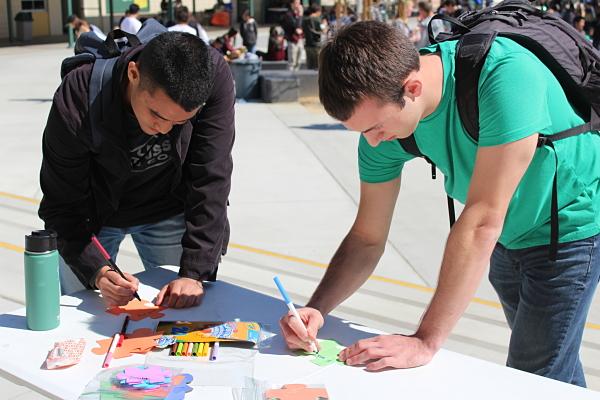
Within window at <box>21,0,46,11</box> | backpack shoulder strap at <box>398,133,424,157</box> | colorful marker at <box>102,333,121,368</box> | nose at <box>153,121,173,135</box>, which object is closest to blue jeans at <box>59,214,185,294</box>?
nose at <box>153,121,173,135</box>

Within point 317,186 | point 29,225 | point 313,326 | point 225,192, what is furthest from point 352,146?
point 313,326

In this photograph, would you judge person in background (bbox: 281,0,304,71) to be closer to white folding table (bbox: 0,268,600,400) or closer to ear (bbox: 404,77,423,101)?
white folding table (bbox: 0,268,600,400)

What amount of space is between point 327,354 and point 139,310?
2.19ft

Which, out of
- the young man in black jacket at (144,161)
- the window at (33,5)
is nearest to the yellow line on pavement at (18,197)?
the young man in black jacket at (144,161)

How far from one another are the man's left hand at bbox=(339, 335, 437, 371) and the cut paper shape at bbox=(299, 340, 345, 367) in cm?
5

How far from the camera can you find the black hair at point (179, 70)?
2.43 meters

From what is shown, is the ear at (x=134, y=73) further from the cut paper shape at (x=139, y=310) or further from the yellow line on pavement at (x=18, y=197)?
the yellow line on pavement at (x=18, y=197)

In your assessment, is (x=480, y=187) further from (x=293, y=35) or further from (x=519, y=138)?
(x=293, y=35)

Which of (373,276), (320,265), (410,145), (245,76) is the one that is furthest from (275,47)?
(410,145)

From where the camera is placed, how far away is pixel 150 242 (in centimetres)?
326

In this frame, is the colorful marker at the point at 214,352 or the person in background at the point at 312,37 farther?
the person in background at the point at 312,37

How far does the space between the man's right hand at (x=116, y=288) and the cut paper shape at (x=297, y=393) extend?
2.40 feet

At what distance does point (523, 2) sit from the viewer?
2.46 metres

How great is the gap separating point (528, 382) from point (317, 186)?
17.9 ft
